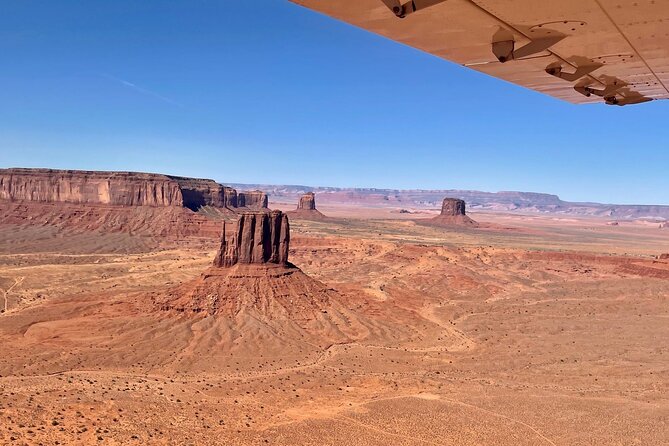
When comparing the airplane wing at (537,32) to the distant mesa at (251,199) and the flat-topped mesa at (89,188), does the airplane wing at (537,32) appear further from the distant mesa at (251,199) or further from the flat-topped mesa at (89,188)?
the distant mesa at (251,199)

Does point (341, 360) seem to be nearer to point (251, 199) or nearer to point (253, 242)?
point (253, 242)

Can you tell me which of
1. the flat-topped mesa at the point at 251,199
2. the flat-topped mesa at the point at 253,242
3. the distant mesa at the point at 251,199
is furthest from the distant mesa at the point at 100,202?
the flat-topped mesa at the point at 253,242

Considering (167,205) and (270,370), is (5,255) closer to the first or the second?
(167,205)

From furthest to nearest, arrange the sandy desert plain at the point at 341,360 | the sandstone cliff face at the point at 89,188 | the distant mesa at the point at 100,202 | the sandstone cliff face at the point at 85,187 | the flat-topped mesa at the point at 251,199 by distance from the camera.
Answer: the flat-topped mesa at the point at 251,199
the sandstone cliff face at the point at 89,188
the sandstone cliff face at the point at 85,187
the distant mesa at the point at 100,202
the sandy desert plain at the point at 341,360

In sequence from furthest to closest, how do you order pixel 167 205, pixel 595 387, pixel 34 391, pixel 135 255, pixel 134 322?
1. pixel 167 205
2. pixel 135 255
3. pixel 134 322
4. pixel 595 387
5. pixel 34 391

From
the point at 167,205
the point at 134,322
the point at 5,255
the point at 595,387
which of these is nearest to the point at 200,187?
the point at 167,205

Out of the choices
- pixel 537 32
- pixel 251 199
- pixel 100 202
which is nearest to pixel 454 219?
pixel 251 199
